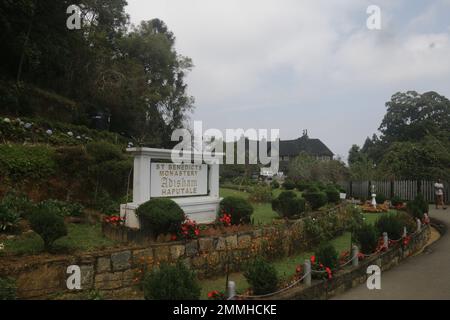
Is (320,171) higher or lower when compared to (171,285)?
higher

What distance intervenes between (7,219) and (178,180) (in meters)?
3.05

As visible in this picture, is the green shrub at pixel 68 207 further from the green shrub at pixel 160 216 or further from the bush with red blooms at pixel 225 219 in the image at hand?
the bush with red blooms at pixel 225 219

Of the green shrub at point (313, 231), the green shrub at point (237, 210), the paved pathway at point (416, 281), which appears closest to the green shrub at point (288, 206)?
the green shrub at point (313, 231)

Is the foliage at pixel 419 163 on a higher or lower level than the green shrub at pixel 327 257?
higher

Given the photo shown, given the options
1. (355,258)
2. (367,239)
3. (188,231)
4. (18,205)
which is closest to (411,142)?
(367,239)

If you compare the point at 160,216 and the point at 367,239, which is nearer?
the point at 160,216

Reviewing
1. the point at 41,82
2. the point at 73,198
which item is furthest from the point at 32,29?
the point at 73,198

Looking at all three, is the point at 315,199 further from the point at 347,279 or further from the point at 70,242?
the point at 70,242

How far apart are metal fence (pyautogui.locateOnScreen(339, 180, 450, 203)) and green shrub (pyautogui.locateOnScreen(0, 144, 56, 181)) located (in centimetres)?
1842

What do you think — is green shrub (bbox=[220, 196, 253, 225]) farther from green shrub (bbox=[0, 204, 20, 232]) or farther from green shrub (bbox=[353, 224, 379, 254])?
green shrub (bbox=[0, 204, 20, 232])

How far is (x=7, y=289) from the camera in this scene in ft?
13.4

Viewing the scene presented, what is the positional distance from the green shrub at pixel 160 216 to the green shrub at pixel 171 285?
199 centimetres

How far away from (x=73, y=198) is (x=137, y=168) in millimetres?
3231

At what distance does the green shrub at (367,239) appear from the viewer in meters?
7.57
